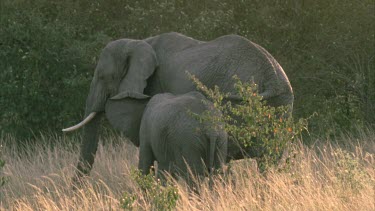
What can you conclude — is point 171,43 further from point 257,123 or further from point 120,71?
point 257,123

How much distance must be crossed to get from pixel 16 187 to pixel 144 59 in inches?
83.9

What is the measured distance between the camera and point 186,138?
28.5 ft

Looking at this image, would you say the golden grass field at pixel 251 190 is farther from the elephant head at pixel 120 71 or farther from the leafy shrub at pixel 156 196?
the elephant head at pixel 120 71

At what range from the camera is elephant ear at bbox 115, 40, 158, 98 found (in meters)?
10.1

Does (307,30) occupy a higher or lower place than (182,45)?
lower

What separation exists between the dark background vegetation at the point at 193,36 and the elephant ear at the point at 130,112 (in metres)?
4.10

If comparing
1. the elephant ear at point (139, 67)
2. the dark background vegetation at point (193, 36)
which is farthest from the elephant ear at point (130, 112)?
the dark background vegetation at point (193, 36)

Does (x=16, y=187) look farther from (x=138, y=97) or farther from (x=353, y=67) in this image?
(x=353, y=67)

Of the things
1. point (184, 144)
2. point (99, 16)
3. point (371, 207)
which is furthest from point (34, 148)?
point (371, 207)

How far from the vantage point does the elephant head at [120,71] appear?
10078 mm

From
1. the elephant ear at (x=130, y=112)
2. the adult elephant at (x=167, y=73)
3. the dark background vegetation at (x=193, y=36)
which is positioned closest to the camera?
the adult elephant at (x=167, y=73)

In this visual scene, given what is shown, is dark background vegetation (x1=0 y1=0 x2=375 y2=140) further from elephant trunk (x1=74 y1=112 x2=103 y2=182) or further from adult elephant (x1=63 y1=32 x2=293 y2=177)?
adult elephant (x1=63 y1=32 x2=293 y2=177)

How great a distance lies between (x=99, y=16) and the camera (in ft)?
52.2

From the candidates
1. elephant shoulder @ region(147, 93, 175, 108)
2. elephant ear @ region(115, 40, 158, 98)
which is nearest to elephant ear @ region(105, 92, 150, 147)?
elephant ear @ region(115, 40, 158, 98)
